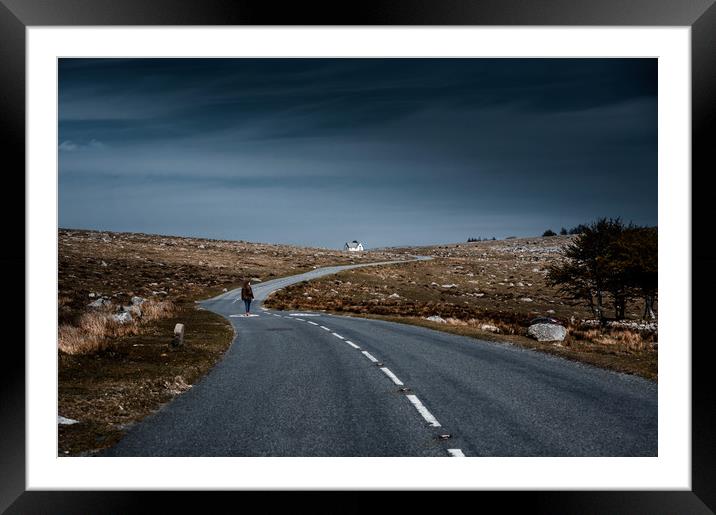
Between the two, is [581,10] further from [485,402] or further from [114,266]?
[114,266]

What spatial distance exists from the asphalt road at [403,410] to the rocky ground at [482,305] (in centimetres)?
295

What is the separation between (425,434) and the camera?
6715mm

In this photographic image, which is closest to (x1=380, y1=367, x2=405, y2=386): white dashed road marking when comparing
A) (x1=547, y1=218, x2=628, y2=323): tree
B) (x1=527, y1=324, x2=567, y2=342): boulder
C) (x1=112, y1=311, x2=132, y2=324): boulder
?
(x1=527, y1=324, x2=567, y2=342): boulder

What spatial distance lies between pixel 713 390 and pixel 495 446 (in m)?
2.63

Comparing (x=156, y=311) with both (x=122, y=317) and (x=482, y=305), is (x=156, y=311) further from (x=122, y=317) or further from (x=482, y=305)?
(x=482, y=305)

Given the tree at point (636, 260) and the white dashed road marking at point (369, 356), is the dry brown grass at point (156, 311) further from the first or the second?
the tree at point (636, 260)

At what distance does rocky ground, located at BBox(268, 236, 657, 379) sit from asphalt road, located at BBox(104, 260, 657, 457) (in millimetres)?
2946

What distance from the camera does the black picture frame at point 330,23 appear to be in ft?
19.4

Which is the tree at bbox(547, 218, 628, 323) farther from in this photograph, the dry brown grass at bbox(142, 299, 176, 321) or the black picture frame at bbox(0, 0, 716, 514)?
the black picture frame at bbox(0, 0, 716, 514)

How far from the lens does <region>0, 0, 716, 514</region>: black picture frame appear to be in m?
5.92

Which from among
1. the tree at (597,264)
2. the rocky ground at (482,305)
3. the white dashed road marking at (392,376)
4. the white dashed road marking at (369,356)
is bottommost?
the rocky ground at (482,305)

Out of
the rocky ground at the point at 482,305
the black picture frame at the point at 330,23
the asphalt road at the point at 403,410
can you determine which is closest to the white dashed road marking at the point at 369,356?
the asphalt road at the point at 403,410

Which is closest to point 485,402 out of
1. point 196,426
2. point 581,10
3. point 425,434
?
point 425,434

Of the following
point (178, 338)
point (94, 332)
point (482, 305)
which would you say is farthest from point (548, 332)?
point (482, 305)
